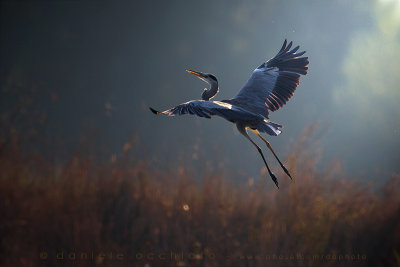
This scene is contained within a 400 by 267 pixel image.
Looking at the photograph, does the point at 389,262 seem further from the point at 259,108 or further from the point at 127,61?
the point at 127,61

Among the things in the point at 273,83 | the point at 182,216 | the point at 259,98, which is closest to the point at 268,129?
the point at 259,98

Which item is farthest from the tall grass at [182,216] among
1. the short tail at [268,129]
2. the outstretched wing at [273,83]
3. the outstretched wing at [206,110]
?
Answer: the outstretched wing at [206,110]

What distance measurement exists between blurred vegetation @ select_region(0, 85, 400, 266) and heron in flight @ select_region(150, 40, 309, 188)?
1.16m

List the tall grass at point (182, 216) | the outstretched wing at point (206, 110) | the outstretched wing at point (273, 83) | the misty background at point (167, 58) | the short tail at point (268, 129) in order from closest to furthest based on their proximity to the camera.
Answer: the outstretched wing at point (206, 110) → the short tail at point (268, 129) → the outstretched wing at point (273, 83) → the tall grass at point (182, 216) → the misty background at point (167, 58)

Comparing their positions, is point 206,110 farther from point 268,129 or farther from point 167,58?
point 167,58

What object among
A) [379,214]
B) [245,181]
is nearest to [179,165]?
[245,181]

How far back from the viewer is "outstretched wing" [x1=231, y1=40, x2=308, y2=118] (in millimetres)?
2359

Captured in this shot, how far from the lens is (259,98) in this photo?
2434mm

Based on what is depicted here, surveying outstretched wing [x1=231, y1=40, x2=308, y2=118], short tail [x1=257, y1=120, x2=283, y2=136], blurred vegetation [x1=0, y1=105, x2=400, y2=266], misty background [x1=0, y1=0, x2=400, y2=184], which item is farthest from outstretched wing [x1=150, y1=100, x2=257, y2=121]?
misty background [x1=0, y1=0, x2=400, y2=184]

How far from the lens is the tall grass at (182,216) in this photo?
3.39 meters

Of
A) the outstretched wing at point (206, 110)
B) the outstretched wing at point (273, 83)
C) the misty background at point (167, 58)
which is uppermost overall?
the misty background at point (167, 58)

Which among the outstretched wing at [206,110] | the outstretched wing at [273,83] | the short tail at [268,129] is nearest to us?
the outstretched wing at [206,110]

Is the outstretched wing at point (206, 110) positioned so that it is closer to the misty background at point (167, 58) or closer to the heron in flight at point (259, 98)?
the heron in flight at point (259, 98)

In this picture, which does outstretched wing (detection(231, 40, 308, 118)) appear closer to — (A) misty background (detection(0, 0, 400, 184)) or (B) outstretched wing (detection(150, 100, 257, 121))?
(B) outstretched wing (detection(150, 100, 257, 121))
